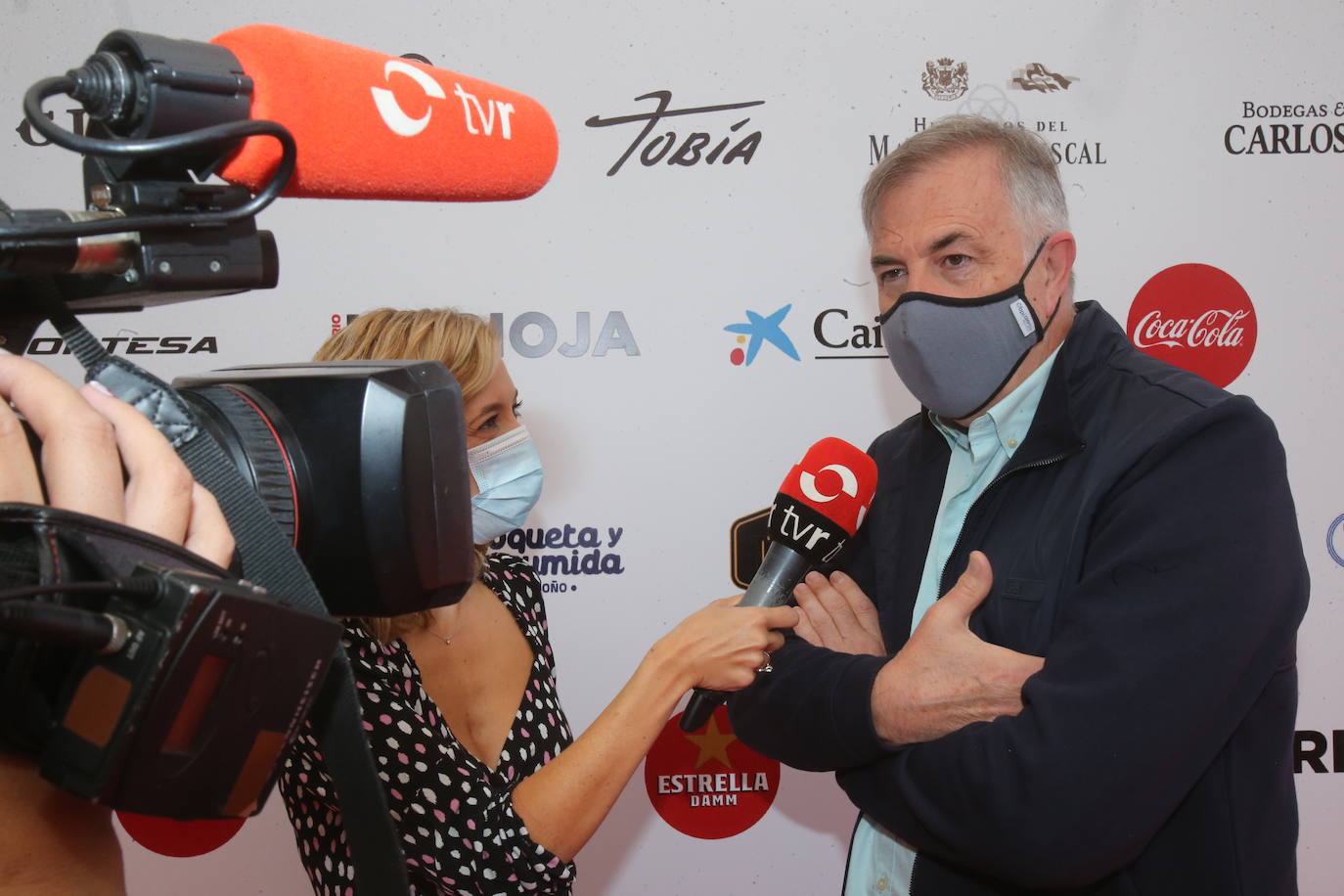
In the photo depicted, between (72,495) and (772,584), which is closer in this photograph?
(72,495)

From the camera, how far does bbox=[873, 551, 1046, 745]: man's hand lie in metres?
0.99

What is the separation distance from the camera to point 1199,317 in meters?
2.02

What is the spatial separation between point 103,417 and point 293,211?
162 centimetres

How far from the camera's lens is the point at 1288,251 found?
203 centimetres

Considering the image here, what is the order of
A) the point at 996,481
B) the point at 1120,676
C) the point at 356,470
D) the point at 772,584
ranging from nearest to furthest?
the point at 356,470
the point at 1120,676
the point at 996,481
the point at 772,584

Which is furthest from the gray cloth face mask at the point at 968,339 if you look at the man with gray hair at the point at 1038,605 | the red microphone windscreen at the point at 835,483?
the red microphone windscreen at the point at 835,483

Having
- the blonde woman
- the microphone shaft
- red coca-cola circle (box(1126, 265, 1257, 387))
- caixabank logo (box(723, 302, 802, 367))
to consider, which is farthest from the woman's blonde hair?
red coca-cola circle (box(1126, 265, 1257, 387))

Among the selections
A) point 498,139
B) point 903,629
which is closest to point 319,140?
point 498,139

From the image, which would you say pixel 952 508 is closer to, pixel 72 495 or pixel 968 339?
pixel 968 339

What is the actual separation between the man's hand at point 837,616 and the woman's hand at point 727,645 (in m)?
0.04

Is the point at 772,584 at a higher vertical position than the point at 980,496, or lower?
lower

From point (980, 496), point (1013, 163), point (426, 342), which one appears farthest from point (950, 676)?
point (426, 342)

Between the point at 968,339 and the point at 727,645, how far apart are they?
1.41 ft

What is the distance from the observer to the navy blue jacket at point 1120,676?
904mm
